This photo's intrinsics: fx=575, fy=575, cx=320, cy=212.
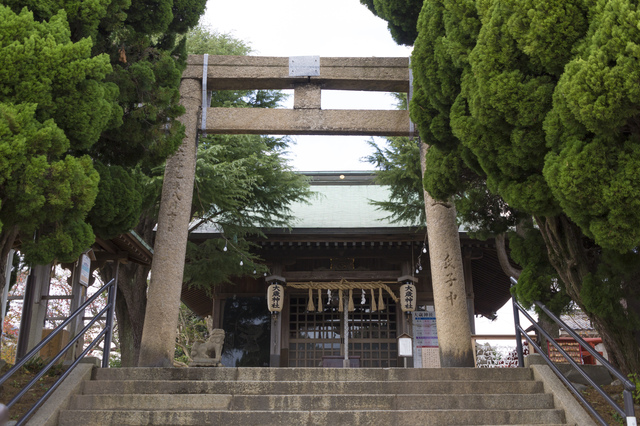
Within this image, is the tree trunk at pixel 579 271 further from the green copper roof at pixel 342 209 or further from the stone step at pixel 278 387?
the green copper roof at pixel 342 209

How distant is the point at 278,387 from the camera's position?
5.22 metres

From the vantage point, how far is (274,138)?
465 inches

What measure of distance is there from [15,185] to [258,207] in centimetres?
742

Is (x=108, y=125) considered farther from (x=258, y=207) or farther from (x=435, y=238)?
(x=258, y=207)

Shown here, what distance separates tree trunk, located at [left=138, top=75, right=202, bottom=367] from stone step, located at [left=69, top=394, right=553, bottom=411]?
196cm

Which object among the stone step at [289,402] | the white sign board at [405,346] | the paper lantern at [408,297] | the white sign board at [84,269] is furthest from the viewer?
the paper lantern at [408,297]

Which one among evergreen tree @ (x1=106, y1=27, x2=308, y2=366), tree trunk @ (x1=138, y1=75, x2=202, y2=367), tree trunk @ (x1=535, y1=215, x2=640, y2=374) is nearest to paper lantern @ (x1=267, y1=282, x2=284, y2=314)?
evergreen tree @ (x1=106, y1=27, x2=308, y2=366)

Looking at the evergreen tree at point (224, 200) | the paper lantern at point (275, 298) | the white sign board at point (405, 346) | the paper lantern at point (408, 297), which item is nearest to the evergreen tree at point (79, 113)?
the evergreen tree at point (224, 200)

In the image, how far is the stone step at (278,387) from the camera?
5.20 meters

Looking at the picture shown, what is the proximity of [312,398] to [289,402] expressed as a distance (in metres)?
0.20

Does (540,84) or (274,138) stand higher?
(274,138)

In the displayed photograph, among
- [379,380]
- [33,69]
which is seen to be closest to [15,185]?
[33,69]

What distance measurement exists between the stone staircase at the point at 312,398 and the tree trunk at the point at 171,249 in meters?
1.40

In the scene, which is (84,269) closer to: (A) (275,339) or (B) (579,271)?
(B) (579,271)
